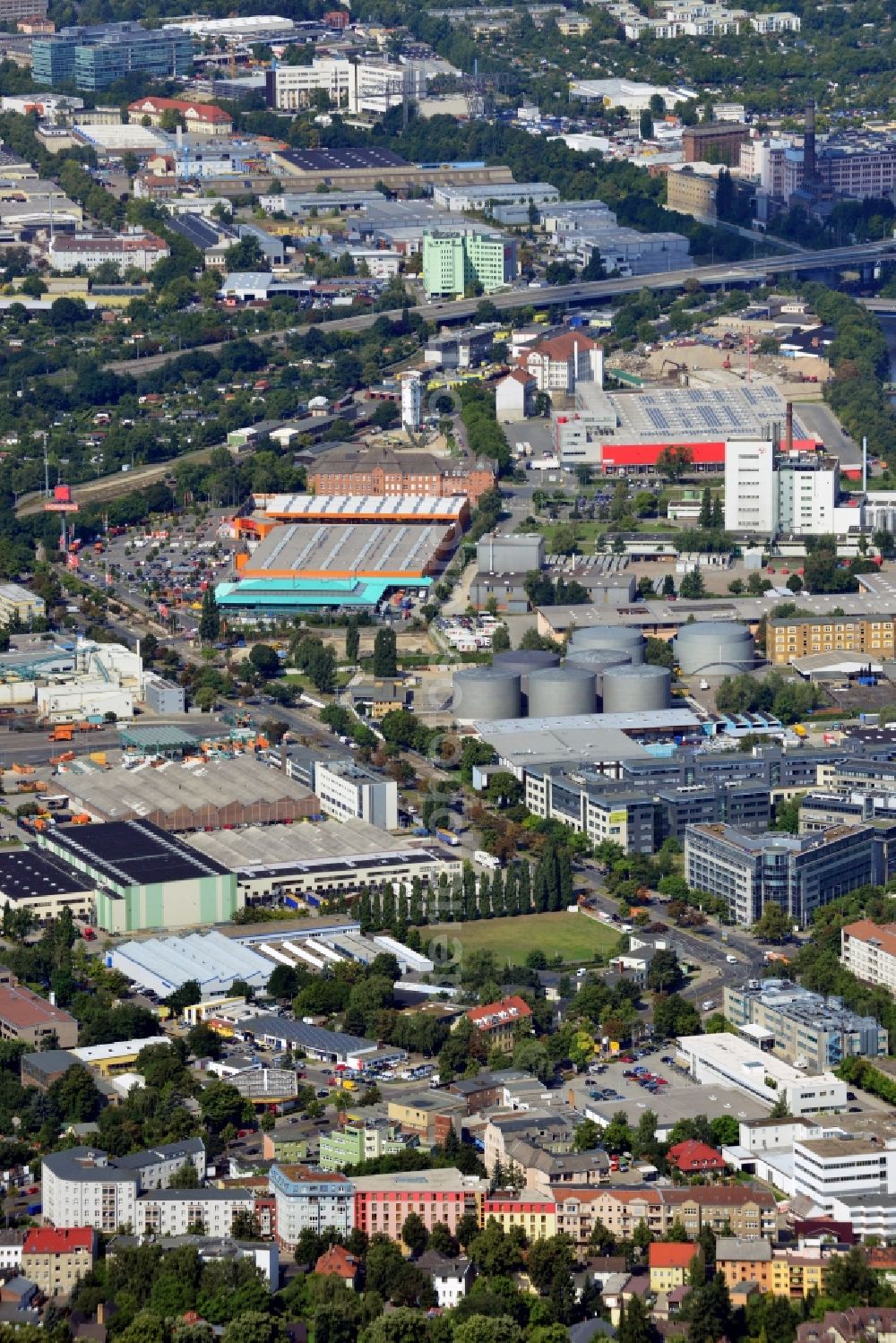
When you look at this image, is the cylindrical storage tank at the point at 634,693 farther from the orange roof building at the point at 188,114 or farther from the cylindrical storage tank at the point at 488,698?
the orange roof building at the point at 188,114

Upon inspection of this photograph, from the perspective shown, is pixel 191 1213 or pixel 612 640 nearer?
pixel 191 1213

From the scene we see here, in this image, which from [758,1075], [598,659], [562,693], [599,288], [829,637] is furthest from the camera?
[599,288]

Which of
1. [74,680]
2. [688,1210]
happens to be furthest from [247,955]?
[74,680]

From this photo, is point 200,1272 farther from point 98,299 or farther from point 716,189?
point 716,189

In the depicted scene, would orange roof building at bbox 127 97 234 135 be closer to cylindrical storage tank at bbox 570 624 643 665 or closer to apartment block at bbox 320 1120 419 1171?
cylindrical storage tank at bbox 570 624 643 665

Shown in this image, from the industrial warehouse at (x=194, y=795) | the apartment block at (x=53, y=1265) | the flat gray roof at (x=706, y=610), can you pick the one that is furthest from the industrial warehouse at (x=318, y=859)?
the apartment block at (x=53, y=1265)

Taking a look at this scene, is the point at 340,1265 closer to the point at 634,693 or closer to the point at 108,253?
the point at 634,693

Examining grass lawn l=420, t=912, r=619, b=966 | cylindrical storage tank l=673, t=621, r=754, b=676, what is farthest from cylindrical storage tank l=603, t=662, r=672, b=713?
grass lawn l=420, t=912, r=619, b=966

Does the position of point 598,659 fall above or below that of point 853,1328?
below
